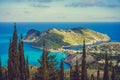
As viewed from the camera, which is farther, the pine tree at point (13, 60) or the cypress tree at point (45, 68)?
the pine tree at point (13, 60)

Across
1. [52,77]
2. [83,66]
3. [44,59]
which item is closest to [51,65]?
[52,77]

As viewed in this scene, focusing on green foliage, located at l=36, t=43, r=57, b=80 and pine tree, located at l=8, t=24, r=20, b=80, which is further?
pine tree, located at l=8, t=24, r=20, b=80

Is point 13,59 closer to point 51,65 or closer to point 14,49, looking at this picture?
point 14,49

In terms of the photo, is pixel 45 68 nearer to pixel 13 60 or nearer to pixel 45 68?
pixel 45 68

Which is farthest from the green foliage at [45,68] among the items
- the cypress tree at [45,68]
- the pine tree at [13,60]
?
the pine tree at [13,60]

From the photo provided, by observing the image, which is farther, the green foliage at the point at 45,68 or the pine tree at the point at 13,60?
the pine tree at the point at 13,60

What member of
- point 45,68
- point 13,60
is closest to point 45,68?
point 45,68

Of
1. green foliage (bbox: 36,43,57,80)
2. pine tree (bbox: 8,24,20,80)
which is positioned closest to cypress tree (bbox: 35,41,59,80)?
green foliage (bbox: 36,43,57,80)

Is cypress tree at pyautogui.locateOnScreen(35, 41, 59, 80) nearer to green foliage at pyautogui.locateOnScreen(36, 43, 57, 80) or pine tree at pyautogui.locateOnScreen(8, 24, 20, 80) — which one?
green foliage at pyautogui.locateOnScreen(36, 43, 57, 80)

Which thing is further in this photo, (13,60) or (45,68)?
(13,60)

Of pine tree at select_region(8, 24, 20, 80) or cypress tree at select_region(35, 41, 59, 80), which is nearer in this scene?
cypress tree at select_region(35, 41, 59, 80)

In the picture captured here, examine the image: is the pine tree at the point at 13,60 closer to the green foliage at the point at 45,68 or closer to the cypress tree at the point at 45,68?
the cypress tree at the point at 45,68
